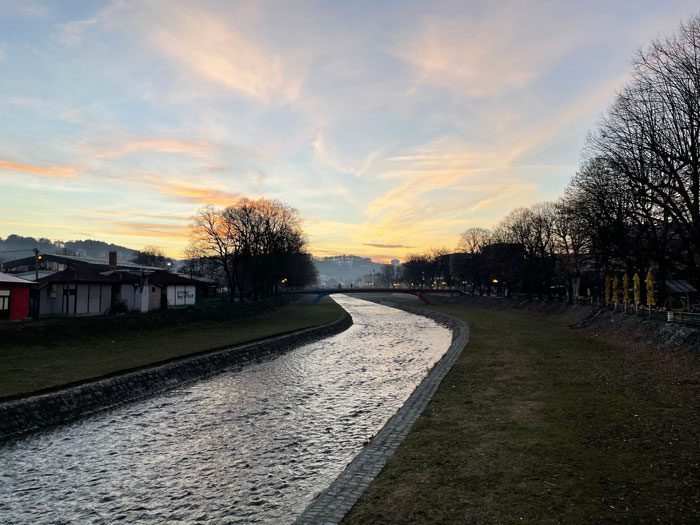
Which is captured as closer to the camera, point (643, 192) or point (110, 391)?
point (110, 391)

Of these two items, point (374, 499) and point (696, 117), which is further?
point (696, 117)

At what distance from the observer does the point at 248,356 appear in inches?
1455

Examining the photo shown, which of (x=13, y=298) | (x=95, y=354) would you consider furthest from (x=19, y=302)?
(x=95, y=354)

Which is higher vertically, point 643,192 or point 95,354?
point 643,192

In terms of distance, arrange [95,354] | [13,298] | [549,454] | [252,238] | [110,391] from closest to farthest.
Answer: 1. [549,454]
2. [110,391]
3. [95,354]
4. [13,298]
5. [252,238]

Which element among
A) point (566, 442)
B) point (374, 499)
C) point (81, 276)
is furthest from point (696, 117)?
point (81, 276)

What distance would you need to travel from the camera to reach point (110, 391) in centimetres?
2323

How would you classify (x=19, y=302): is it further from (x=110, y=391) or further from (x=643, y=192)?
(x=643, y=192)

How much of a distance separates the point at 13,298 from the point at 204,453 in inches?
1370

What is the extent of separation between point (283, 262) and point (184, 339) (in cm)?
5701

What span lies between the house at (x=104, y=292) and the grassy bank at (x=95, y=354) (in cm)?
897

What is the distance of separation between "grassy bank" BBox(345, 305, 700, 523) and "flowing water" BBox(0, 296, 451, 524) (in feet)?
9.55

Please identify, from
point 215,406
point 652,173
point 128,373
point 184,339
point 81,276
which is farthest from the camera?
point 81,276

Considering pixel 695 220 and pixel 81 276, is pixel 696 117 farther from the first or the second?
pixel 81 276
